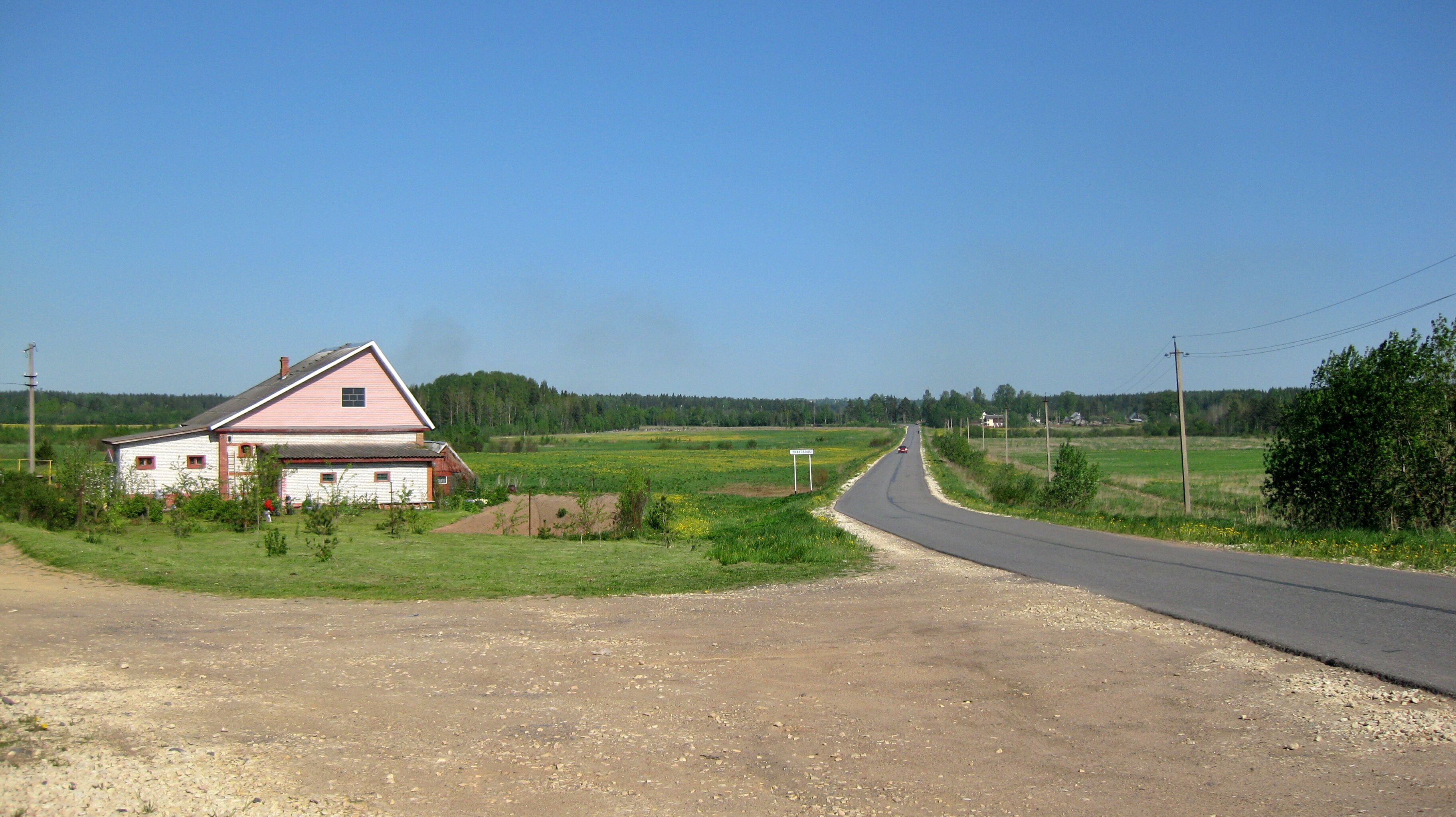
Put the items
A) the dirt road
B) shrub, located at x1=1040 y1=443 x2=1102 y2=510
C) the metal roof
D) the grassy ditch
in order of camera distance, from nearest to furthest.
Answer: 1. the dirt road
2. the grassy ditch
3. the metal roof
4. shrub, located at x1=1040 y1=443 x2=1102 y2=510

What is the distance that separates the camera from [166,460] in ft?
110

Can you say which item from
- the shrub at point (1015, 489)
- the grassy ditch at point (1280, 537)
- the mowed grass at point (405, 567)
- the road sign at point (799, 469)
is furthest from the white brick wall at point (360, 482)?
the shrub at point (1015, 489)

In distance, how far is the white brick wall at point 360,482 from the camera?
114 ft

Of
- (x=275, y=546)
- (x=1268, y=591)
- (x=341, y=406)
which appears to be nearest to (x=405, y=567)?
(x=275, y=546)

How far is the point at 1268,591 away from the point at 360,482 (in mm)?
31882

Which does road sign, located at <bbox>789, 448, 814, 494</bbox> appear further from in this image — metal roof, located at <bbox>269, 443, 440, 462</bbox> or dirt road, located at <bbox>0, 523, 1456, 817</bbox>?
dirt road, located at <bbox>0, 523, 1456, 817</bbox>

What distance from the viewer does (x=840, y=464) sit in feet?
281

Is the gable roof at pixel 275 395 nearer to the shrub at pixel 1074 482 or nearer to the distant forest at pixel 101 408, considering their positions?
the shrub at pixel 1074 482

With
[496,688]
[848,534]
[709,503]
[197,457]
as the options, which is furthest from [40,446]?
[496,688]

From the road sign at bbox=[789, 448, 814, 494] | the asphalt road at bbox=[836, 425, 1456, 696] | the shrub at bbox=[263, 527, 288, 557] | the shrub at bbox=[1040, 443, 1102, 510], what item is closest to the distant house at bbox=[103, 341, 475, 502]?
the shrub at bbox=[263, 527, 288, 557]

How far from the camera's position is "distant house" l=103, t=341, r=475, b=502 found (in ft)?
110

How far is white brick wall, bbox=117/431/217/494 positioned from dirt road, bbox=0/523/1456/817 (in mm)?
24693

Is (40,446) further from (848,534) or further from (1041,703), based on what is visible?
(1041,703)

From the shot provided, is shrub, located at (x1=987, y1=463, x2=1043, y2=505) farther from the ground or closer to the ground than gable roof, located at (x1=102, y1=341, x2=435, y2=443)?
closer to the ground
